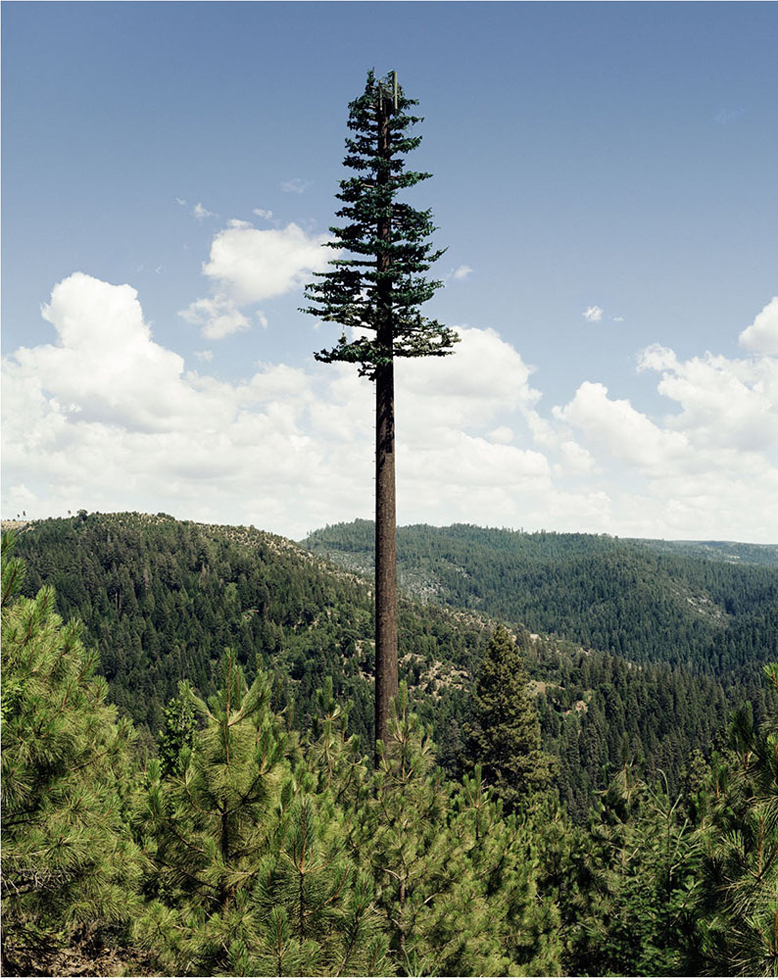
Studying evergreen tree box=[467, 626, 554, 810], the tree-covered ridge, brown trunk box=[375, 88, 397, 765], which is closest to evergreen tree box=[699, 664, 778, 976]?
brown trunk box=[375, 88, 397, 765]

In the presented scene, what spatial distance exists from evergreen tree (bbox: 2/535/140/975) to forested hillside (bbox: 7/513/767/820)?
84388 mm

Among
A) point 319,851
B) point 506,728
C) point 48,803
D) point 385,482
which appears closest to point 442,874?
point 319,851

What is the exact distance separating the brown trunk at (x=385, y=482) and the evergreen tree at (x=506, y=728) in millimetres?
18534

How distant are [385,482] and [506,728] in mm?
21176

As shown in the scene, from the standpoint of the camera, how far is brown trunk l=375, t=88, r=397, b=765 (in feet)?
39.6

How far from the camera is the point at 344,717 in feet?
25.3

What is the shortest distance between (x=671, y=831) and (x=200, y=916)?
5.70 meters

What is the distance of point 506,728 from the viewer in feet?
96.6

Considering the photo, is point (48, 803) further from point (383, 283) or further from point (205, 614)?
point (205, 614)

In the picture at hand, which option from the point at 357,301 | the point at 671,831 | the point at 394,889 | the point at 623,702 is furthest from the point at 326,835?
the point at 623,702

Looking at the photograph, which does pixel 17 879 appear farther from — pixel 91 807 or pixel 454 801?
pixel 454 801

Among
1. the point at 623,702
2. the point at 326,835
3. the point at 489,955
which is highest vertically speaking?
the point at 326,835

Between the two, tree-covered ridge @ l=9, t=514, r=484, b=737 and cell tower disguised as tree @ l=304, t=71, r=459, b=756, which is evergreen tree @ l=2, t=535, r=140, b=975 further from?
tree-covered ridge @ l=9, t=514, r=484, b=737

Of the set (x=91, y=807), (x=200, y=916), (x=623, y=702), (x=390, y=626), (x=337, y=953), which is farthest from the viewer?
(x=623, y=702)
